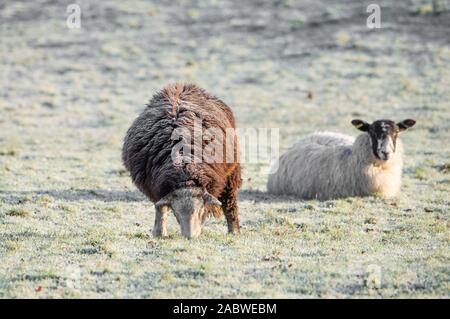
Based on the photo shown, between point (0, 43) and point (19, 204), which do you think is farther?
point (0, 43)

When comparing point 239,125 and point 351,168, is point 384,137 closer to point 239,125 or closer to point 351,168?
point 351,168

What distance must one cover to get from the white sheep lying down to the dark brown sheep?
9.45 ft

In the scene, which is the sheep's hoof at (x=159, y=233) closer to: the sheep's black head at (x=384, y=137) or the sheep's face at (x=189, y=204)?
the sheep's face at (x=189, y=204)

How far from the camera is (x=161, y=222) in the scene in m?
9.87

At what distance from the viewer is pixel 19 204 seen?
1203 cm

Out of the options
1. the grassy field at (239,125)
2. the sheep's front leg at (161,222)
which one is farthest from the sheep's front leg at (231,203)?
the sheep's front leg at (161,222)

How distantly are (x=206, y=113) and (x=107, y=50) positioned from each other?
23.5 meters

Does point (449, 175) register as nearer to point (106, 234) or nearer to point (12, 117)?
point (106, 234)

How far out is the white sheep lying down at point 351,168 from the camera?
12.3 meters

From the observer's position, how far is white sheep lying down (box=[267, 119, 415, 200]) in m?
12.3

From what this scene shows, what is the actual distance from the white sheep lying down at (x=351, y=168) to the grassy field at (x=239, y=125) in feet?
1.28

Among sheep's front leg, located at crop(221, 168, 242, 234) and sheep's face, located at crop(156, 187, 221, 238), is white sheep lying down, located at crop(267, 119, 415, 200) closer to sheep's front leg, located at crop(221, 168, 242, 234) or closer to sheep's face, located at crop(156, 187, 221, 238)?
sheep's front leg, located at crop(221, 168, 242, 234)

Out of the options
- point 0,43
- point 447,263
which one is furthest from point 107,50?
point 447,263
